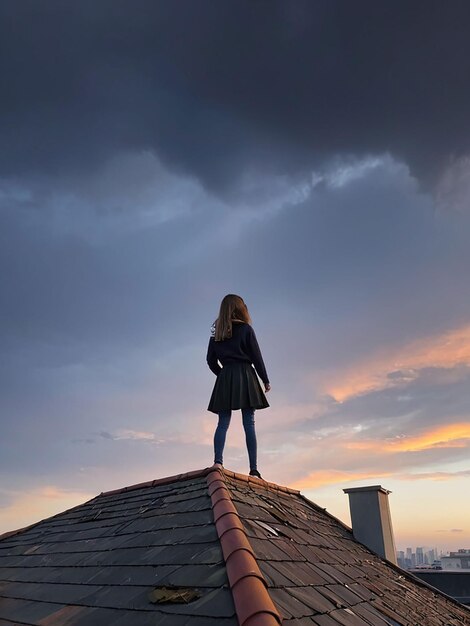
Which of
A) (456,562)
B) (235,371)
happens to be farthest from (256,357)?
(456,562)

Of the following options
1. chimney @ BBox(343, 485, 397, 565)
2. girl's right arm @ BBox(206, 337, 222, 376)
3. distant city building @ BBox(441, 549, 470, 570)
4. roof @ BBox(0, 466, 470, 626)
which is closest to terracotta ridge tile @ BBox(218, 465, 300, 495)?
roof @ BBox(0, 466, 470, 626)

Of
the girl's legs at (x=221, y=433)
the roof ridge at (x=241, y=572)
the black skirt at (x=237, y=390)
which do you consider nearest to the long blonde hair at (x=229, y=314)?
the black skirt at (x=237, y=390)

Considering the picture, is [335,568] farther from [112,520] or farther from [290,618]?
[112,520]

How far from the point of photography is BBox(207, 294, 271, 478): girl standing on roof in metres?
6.87

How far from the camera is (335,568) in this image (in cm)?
482

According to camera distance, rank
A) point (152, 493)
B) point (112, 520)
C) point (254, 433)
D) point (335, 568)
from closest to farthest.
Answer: point (335, 568) < point (112, 520) < point (152, 493) < point (254, 433)

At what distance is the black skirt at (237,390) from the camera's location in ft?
22.5

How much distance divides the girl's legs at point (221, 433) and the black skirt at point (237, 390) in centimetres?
12

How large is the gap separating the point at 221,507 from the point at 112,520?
82.6 inches

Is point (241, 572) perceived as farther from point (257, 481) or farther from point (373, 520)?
point (373, 520)

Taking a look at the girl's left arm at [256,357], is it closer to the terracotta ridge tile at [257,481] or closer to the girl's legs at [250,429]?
the girl's legs at [250,429]

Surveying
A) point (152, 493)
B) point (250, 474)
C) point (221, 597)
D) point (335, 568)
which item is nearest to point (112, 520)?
point (152, 493)

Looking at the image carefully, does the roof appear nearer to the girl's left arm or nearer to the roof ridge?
the roof ridge

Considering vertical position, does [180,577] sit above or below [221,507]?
below
